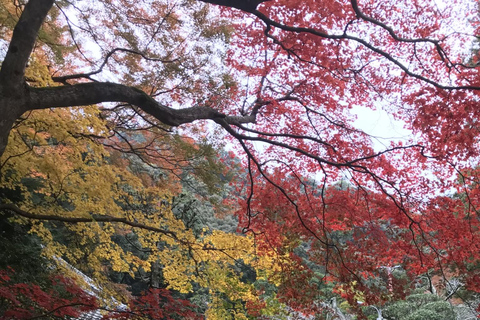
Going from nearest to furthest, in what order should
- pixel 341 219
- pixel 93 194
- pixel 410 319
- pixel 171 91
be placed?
pixel 93 194, pixel 171 91, pixel 341 219, pixel 410 319

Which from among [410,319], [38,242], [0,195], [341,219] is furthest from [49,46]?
[410,319]

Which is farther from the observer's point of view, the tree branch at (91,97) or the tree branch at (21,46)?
the tree branch at (91,97)

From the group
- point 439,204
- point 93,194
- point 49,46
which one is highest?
point 49,46

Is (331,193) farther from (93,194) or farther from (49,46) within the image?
(49,46)

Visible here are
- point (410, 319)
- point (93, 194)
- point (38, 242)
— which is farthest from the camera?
point (410, 319)

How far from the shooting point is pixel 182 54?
4668 mm

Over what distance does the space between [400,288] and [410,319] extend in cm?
795

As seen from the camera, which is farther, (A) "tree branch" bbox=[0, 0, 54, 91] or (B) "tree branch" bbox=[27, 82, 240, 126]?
(B) "tree branch" bbox=[27, 82, 240, 126]

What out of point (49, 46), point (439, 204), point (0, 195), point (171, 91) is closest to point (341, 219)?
point (439, 204)

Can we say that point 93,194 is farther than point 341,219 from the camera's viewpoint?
No

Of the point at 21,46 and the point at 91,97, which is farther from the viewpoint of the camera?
the point at 91,97

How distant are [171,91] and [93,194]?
193 centimetres

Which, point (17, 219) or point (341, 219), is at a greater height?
point (341, 219)

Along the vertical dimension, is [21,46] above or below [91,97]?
above
